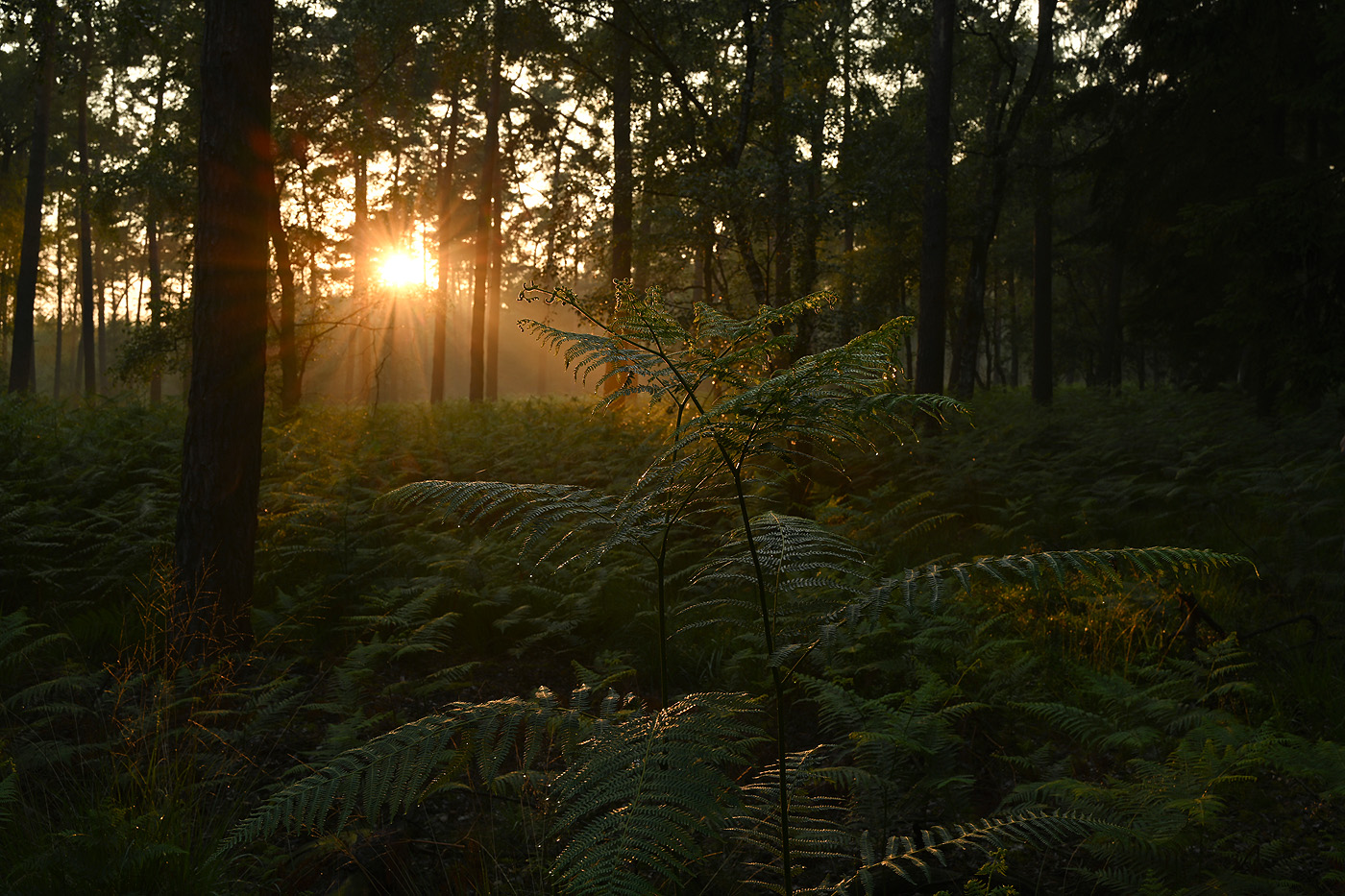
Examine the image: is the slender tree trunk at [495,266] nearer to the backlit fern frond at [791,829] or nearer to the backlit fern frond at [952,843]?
the backlit fern frond at [791,829]

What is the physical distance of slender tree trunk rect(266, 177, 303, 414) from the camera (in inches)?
496

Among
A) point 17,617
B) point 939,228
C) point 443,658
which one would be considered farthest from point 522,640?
point 939,228

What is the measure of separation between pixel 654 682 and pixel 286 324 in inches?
447

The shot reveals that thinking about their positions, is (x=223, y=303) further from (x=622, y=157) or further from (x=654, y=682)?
(x=622, y=157)

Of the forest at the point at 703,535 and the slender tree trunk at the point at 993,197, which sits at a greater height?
the slender tree trunk at the point at 993,197

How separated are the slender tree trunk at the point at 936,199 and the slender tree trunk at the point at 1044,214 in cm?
491

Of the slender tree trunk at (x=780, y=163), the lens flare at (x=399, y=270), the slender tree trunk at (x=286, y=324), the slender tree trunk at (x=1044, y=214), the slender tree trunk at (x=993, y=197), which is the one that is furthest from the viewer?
the lens flare at (x=399, y=270)

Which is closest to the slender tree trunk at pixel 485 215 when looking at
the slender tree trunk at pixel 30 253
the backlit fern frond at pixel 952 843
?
the slender tree trunk at pixel 30 253

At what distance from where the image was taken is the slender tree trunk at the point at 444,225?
2272 centimetres

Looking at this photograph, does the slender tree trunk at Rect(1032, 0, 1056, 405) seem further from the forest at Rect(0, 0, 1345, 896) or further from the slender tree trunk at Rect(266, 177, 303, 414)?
the slender tree trunk at Rect(266, 177, 303, 414)

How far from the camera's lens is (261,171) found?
533 cm

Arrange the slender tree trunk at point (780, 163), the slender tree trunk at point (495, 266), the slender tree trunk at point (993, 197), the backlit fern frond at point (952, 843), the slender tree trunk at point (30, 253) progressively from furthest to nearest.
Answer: the slender tree trunk at point (495, 266) < the slender tree trunk at point (30, 253) < the slender tree trunk at point (993, 197) < the slender tree trunk at point (780, 163) < the backlit fern frond at point (952, 843)

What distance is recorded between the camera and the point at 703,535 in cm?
754

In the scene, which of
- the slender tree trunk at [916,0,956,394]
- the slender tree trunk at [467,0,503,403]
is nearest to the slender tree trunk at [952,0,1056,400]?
the slender tree trunk at [916,0,956,394]
